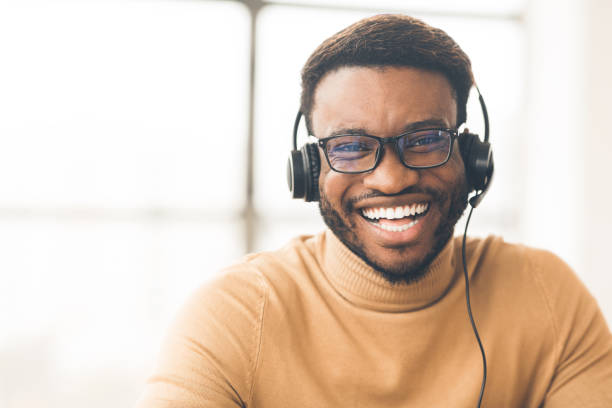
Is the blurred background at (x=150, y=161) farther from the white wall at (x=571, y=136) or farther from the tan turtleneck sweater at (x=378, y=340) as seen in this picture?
the tan turtleneck sweater at (x=378, y=340)

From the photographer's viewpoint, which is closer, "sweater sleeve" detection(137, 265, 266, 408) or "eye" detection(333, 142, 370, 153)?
"sweater sleeve" detection(137, 265, 266, 408)

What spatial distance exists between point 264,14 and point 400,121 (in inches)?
69.1

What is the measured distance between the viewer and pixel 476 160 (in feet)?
3.19

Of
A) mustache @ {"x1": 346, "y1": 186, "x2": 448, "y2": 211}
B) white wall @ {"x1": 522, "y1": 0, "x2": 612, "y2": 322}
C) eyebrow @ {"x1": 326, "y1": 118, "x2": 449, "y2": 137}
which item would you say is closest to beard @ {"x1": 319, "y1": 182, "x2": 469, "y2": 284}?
mustache @ {"x1": 346, "y1": 186, "x2": 448, "y2": 211}

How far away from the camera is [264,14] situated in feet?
7.97

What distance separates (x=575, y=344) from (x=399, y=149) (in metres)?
0.55

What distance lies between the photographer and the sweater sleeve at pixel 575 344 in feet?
3.00

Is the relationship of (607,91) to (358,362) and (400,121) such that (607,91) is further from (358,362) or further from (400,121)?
(358,362)

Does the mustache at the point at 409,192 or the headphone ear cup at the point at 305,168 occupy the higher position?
the headphone ear cup at the point at 305,168

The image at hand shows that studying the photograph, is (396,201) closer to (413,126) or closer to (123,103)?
(413,126)

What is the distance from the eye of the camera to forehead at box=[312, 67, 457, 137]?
3.02ft

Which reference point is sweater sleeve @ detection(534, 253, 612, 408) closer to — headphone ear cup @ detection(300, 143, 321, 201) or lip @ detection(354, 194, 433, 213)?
lip @ detection(354, 194, 433, 213)

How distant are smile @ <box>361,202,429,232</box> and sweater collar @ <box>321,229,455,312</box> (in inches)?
4.0

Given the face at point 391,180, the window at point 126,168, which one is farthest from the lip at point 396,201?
the window at point 126,168
